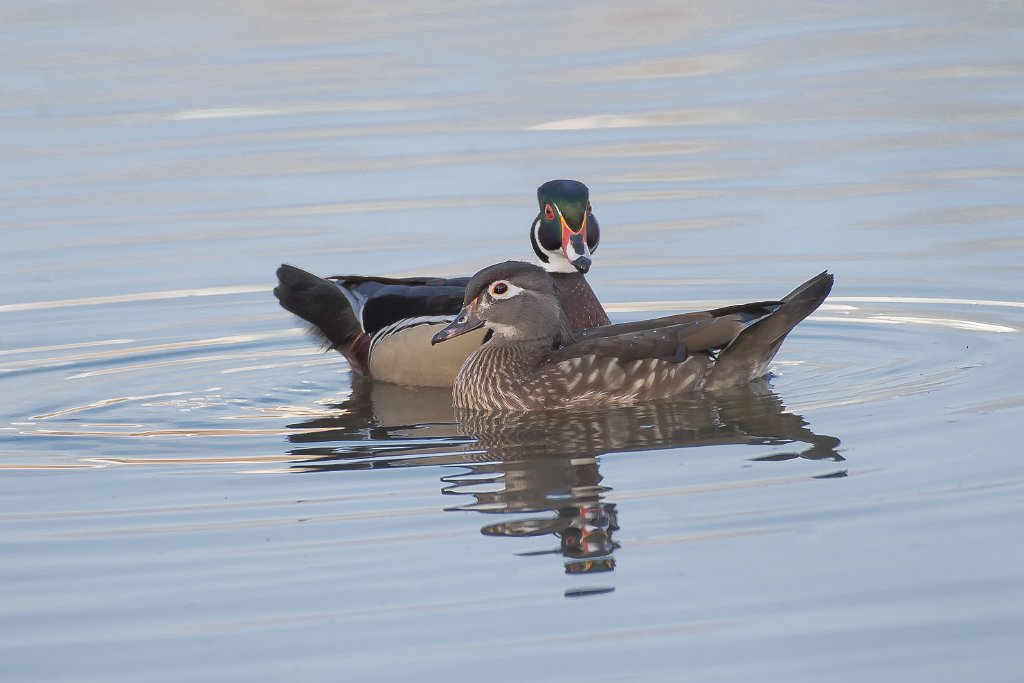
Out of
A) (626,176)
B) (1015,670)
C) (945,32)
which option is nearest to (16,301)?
(626,176)

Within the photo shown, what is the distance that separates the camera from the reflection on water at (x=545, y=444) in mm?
8164

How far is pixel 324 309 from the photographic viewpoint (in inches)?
503

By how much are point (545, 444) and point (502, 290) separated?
4.88ft

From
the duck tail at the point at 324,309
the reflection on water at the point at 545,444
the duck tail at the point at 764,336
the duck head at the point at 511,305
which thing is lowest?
the reflection on water at the point at 545,444

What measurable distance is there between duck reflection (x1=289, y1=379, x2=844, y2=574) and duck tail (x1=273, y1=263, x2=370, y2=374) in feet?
2.43

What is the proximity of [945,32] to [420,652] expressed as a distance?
56.1 feet

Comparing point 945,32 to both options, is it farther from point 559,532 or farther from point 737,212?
point 559,532

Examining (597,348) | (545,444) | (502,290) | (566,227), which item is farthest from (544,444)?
(566,227)

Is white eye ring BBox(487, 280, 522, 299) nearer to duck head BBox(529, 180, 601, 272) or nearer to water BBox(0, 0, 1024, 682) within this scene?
water BBox(0, 0, 1024, 682)

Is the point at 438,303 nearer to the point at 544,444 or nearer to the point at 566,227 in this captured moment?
the point at 566,227

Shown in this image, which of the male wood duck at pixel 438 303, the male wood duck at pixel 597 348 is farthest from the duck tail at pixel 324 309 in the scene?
the male wood duck at pixel 597 348

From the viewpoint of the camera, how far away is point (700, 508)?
26.7 ft

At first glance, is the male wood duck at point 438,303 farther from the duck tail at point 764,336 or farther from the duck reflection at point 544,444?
the duck tail at point 764,336

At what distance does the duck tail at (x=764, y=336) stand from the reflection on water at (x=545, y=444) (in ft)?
0.36
